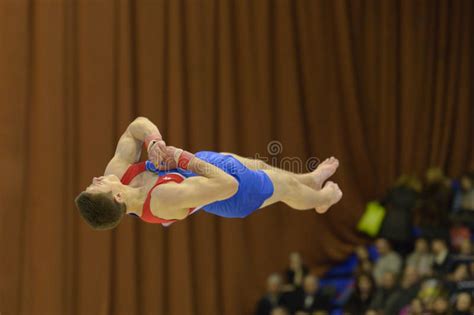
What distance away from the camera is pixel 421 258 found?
9.38 meters

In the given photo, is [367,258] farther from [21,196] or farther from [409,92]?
[21,196]

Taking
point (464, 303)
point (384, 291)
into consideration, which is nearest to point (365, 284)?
point (384, 291)

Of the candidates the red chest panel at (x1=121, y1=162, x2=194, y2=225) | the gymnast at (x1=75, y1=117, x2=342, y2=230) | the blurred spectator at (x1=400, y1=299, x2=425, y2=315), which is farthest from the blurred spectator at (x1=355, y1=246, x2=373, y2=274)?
the red chest panel at (x1=121, y1=162, x2=194, y2=225)

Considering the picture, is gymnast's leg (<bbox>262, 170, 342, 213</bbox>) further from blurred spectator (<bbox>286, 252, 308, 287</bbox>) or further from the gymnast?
blurred spectator (<bbox>286, 252, 308, 287</bbox>)

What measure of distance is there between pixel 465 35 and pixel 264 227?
4.40 meters

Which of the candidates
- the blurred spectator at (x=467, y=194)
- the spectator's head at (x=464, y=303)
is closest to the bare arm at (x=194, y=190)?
the spectator's head at (x=464, y=303)

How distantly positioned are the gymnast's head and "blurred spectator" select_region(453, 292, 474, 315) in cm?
443

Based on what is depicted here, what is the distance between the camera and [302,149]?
436 inches

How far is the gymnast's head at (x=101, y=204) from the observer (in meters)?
4.64

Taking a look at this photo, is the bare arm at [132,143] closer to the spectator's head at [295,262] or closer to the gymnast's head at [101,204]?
the gymnast's head at [101,204]

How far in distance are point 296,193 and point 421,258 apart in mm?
4197

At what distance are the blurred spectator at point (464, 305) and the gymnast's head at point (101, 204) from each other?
4432mm

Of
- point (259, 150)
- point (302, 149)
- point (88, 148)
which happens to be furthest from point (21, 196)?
point (302, 149)

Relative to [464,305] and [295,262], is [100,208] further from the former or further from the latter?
[295,262]
